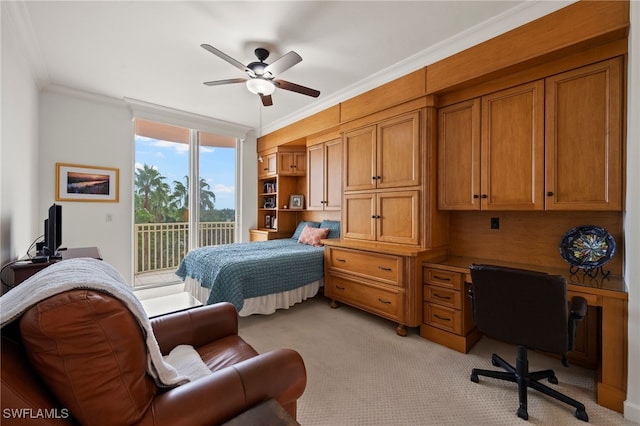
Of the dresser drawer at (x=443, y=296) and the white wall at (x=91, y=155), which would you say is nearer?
the dresser drawer at (x=443, y=296)

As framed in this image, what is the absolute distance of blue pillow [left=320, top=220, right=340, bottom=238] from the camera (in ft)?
13.7

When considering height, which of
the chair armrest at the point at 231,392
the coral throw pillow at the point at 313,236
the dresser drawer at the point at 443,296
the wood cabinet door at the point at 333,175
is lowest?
the dresser drawer at the point at 443,296

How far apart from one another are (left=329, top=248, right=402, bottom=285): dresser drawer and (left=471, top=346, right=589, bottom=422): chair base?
0.98 m

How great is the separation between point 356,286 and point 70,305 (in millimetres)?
2691

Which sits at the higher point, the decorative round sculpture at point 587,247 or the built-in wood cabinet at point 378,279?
the decorative round sculpture at point 587,247

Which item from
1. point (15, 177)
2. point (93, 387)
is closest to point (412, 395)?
point (93, 387)

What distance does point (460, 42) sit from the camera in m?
2.41

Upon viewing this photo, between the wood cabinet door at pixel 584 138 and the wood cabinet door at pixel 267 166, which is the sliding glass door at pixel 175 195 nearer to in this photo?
the wood cabinet door at pixel 267 166

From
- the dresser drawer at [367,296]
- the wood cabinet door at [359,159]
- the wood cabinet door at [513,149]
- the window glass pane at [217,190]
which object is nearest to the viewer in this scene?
the wood cabinet door at [513,149]

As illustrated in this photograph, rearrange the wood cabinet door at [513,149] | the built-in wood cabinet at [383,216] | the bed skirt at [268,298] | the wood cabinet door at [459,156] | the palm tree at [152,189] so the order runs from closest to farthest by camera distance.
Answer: the wood cabinet door at [513,149], the wood cabinet door at [459,156], the built-in wood cabinet at [383,216], the bed skirt at [268,298], the palm tree at [152,189]

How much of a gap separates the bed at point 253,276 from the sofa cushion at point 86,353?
2006mm

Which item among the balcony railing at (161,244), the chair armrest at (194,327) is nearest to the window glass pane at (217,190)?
the balcony railing at (161,244)

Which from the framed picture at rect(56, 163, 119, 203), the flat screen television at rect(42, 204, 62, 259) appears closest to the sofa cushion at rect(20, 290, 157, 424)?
the flat screen television at rect(42, 204, 62, 259)

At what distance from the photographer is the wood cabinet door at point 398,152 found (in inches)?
111
